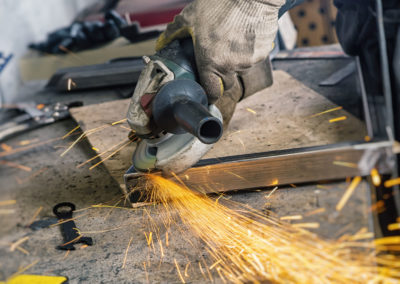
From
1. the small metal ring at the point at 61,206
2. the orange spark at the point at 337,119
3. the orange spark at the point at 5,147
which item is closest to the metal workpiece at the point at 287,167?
the small metal ring at the point at 61,206

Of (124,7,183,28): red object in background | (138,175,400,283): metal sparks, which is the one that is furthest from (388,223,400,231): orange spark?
(124,7,183,28): red object in background

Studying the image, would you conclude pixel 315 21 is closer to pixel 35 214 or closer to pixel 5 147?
pixel 5 147

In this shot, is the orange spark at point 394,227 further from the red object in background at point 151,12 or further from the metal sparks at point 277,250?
the red object in background at point 151,12

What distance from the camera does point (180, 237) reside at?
59.3 inches

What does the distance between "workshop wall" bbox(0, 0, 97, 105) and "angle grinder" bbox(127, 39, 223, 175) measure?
8.70ft

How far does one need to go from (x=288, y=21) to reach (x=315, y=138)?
7.23 feet

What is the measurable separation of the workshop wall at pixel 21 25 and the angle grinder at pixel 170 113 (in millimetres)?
2652

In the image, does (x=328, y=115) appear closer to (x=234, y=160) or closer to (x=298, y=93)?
(x=298, y=93)

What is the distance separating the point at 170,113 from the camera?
1.46 meters

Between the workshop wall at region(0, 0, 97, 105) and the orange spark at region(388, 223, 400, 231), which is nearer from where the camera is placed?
the orange spark at region(388, 223, 400, 231)

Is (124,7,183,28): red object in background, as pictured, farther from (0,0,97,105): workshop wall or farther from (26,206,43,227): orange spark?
(26,206,43,227): orange spark

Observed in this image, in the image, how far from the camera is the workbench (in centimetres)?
137

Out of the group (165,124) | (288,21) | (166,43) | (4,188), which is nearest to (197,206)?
(165,124)

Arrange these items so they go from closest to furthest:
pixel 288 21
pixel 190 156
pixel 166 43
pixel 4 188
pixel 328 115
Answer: pixel 190 156 → pixel 166 43 → pixel 4 188 → pixel 328 115 → pixel 288 21
